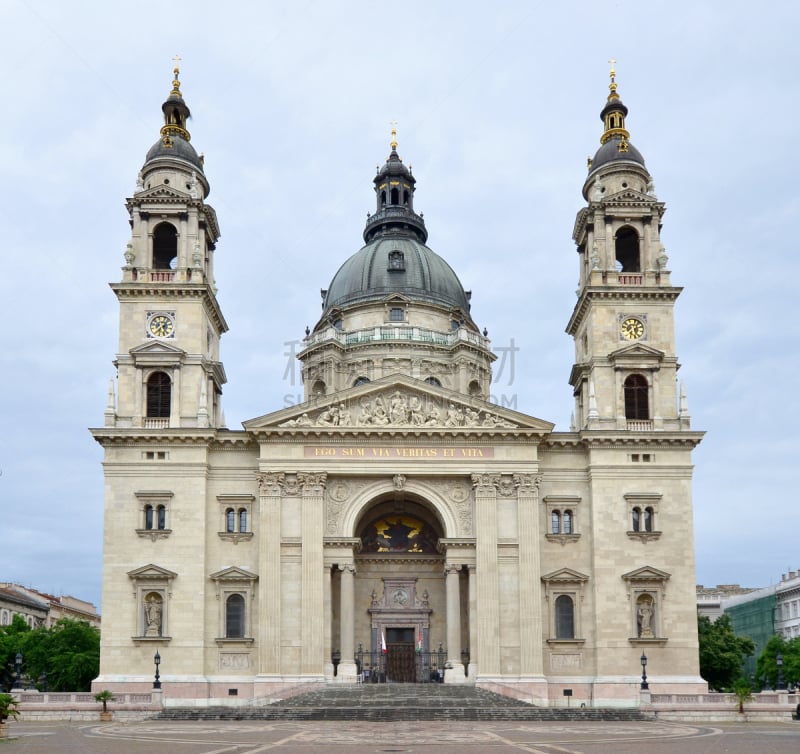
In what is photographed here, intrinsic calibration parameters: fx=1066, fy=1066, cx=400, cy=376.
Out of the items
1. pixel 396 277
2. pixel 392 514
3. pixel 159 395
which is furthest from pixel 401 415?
pixel 396 277

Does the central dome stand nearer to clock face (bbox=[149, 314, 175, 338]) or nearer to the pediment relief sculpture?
the pediment relief sculpture

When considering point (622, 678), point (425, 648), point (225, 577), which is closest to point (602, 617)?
point (622, 678)

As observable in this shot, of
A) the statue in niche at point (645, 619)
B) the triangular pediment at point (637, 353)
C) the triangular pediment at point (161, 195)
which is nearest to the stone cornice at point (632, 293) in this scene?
the triangular pediment at point (637, 353)

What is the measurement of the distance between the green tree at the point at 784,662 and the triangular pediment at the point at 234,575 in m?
42.9

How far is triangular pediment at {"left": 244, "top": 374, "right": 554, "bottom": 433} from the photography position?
57.7 m

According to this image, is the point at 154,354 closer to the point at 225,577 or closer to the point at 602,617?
the point at 225,577

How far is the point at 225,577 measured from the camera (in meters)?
56.3

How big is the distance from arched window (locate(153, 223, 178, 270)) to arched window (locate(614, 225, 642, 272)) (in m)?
26.3

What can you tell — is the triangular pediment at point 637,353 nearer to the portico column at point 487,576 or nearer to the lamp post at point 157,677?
the portico column at point 487,576

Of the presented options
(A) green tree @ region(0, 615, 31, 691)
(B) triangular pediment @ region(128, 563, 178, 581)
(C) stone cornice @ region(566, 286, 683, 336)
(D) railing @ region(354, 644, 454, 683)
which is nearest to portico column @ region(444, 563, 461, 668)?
(D) railing @ region(354, 644, 454, 683)

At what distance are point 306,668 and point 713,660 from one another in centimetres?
3689

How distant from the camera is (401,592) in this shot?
61812 mm

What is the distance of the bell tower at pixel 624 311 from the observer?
196ft

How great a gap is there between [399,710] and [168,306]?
26.0 meters
